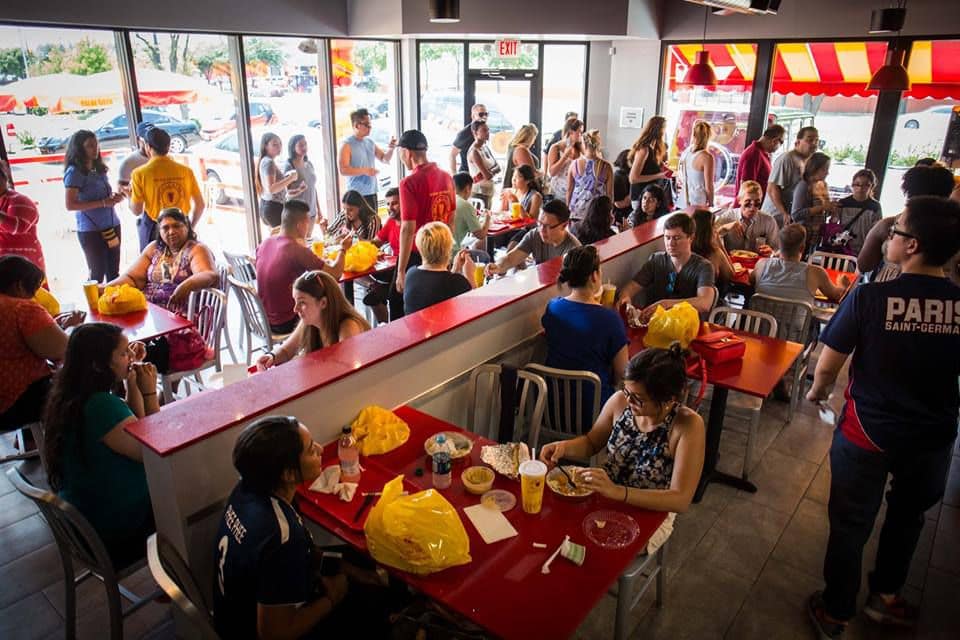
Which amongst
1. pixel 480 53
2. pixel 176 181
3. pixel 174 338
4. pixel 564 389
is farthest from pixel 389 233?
pixel 480 53

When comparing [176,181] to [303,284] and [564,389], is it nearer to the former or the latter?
[303,284]

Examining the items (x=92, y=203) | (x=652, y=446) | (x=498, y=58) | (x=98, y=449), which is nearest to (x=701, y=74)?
(x=498, y=58)

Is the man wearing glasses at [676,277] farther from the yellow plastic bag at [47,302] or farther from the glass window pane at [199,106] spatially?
the glass window pane at [199,106]

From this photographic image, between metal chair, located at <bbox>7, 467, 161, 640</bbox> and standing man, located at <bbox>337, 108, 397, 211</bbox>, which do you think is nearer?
metal chair, located at <bbox>7, 467, 161, 640</bbox>

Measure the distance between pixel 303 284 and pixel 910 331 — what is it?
2.55 m

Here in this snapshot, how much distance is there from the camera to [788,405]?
4758 mm

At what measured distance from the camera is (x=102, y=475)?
2.47 m

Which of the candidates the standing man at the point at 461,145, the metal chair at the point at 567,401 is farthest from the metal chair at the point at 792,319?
the standing man at the point at 461,145

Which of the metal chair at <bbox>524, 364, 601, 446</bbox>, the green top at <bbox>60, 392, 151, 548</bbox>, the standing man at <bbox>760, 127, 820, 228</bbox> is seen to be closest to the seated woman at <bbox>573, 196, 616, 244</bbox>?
the standing man at <bbox>760, 127, 820, 228</bbox>

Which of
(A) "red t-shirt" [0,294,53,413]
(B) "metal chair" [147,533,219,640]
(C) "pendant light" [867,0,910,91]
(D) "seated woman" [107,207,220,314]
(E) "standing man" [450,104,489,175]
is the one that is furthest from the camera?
(E) "standing man" [450,104,489,175]

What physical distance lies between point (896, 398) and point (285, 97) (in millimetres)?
7379

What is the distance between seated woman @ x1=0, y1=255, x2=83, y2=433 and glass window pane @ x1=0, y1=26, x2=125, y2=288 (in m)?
3.02

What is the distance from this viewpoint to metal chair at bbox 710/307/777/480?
12.3 ft

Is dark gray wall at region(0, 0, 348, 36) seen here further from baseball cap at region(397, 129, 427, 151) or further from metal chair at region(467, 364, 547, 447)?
metal chair at region(467, 364, 547, 447)
